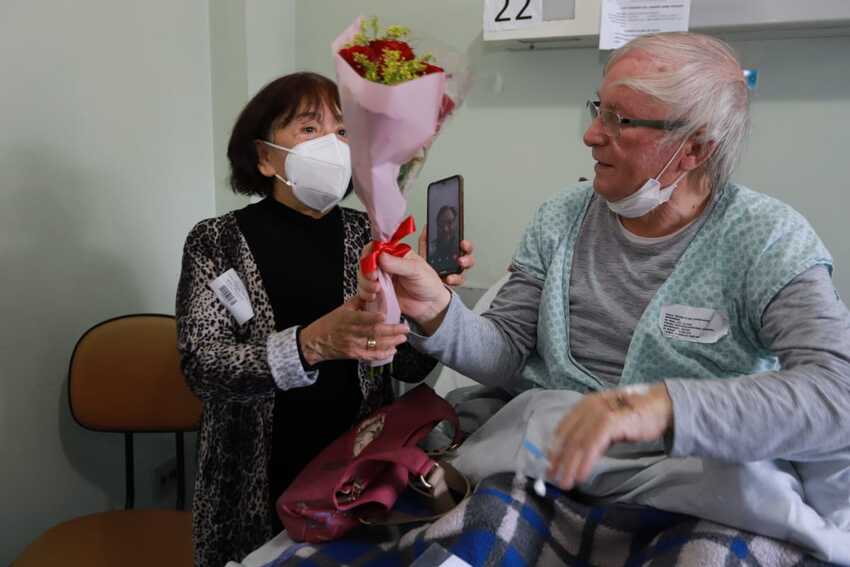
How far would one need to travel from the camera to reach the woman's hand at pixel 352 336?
102cm

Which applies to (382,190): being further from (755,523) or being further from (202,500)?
(202,500)

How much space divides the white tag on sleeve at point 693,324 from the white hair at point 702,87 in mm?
250

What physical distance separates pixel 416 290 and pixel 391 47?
43cm

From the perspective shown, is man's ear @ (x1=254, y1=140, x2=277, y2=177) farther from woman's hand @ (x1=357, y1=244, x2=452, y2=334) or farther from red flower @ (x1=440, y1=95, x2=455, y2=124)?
red flower @ (x1=440, y1=95, x2=455, y2=124)

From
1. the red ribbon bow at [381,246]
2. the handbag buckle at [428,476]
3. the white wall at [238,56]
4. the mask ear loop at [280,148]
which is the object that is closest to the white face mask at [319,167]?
the mask ear loop at [280,148]

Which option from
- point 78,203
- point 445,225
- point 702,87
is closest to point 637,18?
point 702,87

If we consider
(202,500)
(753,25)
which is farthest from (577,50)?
(202,500)

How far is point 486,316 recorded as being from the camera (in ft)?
4.21

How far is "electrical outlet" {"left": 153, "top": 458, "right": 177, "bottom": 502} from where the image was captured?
2236 mm

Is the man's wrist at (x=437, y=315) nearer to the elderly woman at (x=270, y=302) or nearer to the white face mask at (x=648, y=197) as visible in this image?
the elderly woman at (x=270, y=302)

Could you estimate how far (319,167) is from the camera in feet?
4.29

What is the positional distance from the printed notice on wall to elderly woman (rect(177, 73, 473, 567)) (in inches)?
36.2

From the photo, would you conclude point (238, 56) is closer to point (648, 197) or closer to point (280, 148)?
point (280, 148)

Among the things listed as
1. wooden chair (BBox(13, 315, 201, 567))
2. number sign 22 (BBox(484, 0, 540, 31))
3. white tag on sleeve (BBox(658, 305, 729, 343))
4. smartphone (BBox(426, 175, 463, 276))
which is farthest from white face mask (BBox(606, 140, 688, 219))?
wooden chair (BBox(13, 315, 201, 567))
